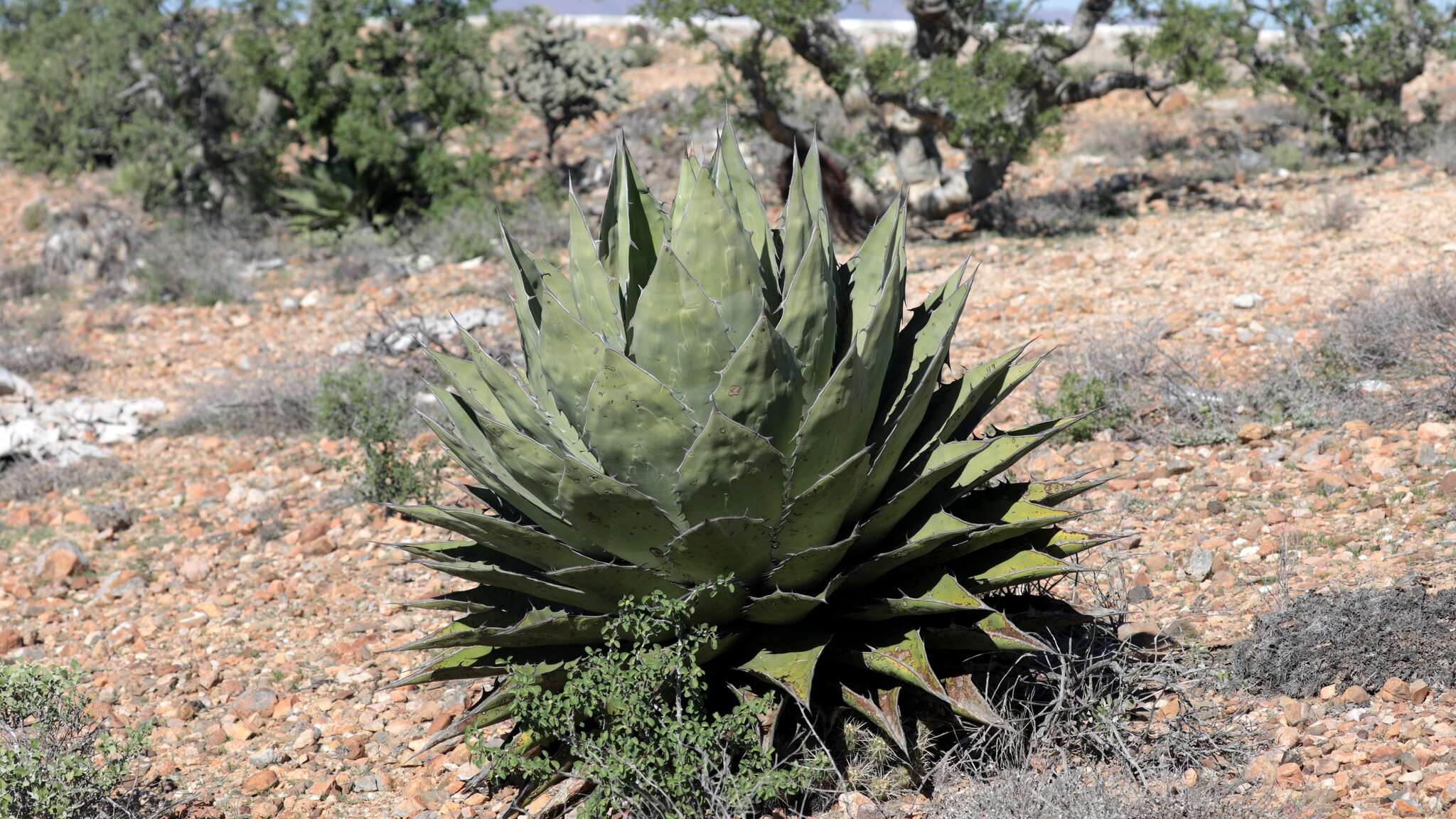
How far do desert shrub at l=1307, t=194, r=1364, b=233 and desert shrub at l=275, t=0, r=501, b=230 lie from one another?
8.32m

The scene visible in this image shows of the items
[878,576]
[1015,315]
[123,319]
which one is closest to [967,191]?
[1015,315]

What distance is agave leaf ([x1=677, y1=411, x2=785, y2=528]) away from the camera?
290cm

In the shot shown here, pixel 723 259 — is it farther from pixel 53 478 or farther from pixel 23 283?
pixel 23 283

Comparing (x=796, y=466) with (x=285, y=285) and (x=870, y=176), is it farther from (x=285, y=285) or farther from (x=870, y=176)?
(x=285, y=285)

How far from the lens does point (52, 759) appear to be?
3.71 m

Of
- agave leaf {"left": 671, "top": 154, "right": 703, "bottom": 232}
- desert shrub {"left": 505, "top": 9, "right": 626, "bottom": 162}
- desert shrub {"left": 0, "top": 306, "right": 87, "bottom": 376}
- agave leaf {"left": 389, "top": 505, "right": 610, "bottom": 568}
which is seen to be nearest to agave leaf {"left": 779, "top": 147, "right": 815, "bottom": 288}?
agave leaf {"left": 671, "top": 154, "right": 703, "bottom": 232}

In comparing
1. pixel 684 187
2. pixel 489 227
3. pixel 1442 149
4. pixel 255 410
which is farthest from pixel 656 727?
pixel 1442 149

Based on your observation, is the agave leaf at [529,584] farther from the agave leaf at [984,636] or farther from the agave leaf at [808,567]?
the agave leaf at [984,636]

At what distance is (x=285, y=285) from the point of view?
12.1 metres

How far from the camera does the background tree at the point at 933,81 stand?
10.9m

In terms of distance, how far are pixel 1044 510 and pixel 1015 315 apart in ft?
16.2

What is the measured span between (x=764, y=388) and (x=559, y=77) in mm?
12656

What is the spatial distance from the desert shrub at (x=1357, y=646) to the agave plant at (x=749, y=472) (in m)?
0.70

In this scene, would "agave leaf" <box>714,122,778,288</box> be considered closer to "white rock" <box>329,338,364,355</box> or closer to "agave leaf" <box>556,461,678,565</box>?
"agave leaf" <box>556,461,678,565</box>
